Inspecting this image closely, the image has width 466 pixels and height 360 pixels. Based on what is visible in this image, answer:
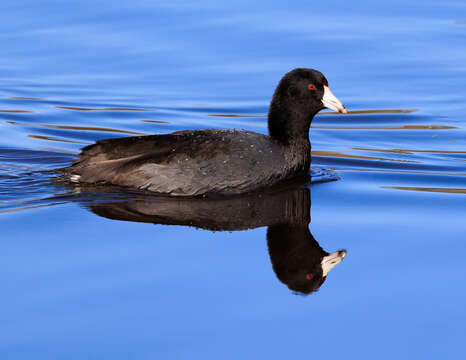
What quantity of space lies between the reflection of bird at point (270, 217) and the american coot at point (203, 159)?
0.12m

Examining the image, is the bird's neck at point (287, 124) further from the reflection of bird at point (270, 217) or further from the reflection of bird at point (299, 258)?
the reflection of bird at point (299, 258)

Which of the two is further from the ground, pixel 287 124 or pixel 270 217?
pixel 287 124

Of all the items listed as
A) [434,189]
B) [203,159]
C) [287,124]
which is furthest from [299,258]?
[434,189]

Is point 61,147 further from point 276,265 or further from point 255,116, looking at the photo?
point 276,265

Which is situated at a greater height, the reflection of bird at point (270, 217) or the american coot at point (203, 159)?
the american coot at point (203, 159)

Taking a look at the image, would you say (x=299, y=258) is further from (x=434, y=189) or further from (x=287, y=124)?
(x=434, y=189)

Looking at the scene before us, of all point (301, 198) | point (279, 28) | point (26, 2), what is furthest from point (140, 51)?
point (301, 198)

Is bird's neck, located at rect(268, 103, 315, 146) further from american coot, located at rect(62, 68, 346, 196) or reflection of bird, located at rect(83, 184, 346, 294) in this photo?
reflection of bird, located at rect(83, 184, 346, 294)

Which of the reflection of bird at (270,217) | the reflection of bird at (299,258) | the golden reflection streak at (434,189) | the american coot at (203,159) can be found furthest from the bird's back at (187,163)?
the golden reflection streak at (434,189)

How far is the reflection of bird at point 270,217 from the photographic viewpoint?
221 inches

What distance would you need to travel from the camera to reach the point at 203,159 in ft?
23.6

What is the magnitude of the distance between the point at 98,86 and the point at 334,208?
217 inches

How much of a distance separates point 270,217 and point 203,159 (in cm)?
85

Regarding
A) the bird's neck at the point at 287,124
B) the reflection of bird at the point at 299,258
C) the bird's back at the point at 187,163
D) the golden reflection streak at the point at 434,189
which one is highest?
the bird's neck at the point at 287,124
